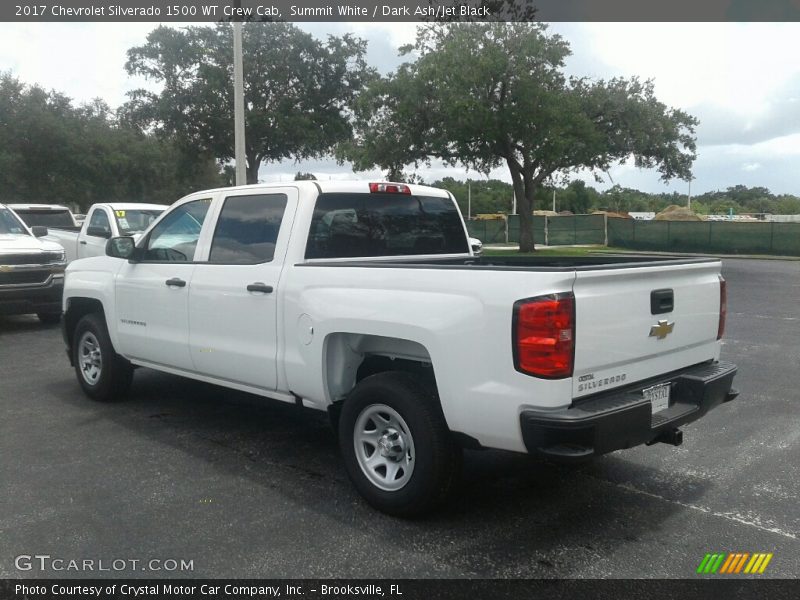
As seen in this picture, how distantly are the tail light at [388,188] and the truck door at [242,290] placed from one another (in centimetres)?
60

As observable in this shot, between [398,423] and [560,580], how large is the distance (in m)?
1.21

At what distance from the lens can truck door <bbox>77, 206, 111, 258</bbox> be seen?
13492 millimetres

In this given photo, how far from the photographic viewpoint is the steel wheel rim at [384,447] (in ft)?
13.5

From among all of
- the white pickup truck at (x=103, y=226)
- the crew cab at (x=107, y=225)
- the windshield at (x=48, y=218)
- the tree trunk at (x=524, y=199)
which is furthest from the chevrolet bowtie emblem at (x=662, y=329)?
the tree trunk at (x=524, y=199)

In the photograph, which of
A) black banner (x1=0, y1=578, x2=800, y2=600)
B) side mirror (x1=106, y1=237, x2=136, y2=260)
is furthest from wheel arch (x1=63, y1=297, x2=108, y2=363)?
black banner (x1=0, y1=578, x2=800, y2=600)

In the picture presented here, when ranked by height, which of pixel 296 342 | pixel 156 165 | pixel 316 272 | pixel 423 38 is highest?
pixel 423 38

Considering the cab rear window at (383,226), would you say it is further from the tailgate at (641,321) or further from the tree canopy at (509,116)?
the tree canopy at (509,116)

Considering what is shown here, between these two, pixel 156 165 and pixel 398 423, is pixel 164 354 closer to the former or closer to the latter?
pixel 398 423

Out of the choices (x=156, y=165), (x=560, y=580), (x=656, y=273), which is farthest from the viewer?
(x=156, y=165)

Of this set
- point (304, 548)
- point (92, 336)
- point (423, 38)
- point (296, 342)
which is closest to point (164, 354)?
point (92, 336)

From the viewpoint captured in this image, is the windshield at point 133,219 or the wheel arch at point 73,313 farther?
the windshield at point 133,219

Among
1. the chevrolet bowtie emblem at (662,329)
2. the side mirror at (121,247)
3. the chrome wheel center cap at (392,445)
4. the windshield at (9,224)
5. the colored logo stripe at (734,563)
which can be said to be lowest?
the colored logo stripe at (734,563)

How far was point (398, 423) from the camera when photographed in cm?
419

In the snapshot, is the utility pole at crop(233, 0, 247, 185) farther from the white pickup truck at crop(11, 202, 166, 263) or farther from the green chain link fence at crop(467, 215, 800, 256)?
the green chain link fence at crop(467, 215, 800, 256)
